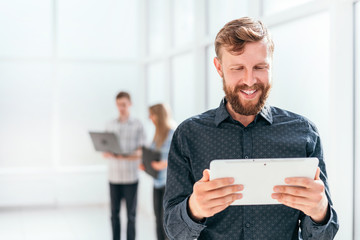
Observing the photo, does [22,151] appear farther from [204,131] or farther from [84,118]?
[204,131]

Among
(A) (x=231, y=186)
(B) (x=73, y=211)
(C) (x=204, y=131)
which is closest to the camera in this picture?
(A) (x=231, y=186)

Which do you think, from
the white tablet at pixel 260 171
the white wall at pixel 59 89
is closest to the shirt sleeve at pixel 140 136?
the white wall at pixel 59 89

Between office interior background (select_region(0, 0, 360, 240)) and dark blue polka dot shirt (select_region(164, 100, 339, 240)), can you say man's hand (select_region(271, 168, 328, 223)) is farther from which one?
office interior background (select_region(0, 0, 360, 240))

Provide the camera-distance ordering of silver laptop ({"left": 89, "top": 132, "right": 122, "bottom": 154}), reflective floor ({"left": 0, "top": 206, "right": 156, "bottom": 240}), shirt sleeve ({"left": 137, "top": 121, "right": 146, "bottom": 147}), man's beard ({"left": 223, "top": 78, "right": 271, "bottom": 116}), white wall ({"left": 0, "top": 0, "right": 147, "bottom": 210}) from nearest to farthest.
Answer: man's beard ({"left": 223, "top": 78, "right": 271, "bottom": 116}), silver laptop ({"left": 89, "top": 132, "right": 122, "bottom": 154}), shirt sleeve ({"left": 137, "top": 121, "right": 146, "bottom": 147}), reflective floor ({"left": 0, "top": 206, "right": 156, "bottom": 240}), white wall ({"left": 0, "top": 0, "right": 147, "bottom": 210})

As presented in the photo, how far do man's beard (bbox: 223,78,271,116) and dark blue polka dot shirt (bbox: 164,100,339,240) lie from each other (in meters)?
0.06

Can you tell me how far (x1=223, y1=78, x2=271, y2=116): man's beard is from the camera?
146 cm

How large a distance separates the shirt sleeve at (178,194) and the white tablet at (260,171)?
17 centimetres

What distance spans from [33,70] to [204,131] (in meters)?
6.01

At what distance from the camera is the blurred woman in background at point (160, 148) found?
13.0 ft

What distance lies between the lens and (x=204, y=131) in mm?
1569

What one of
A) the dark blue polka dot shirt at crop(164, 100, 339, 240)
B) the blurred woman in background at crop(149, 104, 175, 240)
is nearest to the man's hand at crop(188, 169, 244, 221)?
the dark blue polka dot shirt at crop(164, 100, 339, 240)

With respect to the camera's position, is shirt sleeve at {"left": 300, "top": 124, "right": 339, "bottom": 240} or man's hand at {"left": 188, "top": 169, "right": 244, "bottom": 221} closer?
man's hand at {"left": 188, "top": 169, "right": 244, "bottom": 221}

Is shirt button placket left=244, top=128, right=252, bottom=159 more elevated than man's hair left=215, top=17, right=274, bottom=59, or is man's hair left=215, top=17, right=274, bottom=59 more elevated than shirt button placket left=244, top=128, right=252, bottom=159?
man's hair left=215, top=17, right=274, bottom=59

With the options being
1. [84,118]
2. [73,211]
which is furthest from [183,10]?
[73,211]
